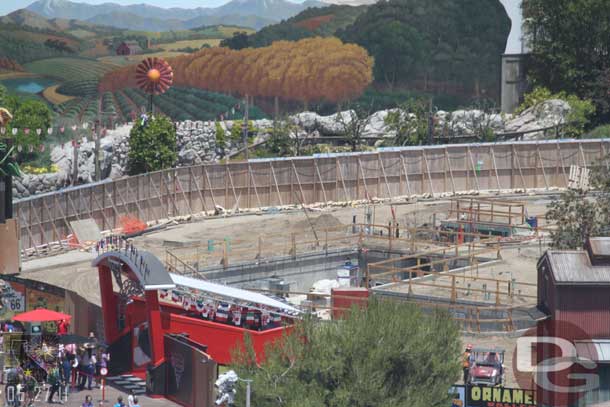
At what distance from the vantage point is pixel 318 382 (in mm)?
31234

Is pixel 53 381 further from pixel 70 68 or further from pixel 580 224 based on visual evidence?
pixel 70 68

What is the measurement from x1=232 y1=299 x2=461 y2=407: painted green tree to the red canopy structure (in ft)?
31.4

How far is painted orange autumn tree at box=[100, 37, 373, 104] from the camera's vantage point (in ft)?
328

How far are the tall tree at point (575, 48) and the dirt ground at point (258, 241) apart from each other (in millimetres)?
19896

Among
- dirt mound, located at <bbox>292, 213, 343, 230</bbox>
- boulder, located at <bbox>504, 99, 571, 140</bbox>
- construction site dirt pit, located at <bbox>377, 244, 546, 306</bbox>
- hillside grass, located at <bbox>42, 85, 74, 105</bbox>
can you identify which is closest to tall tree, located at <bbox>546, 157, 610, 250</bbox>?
construction site dirt pit, located at <bbox>377, 244, 546, 306</bbox>

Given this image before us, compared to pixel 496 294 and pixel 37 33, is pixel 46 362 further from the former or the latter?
→ pixel 37 33

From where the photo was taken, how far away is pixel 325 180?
3041 inches

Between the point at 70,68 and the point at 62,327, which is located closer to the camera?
the point at 62,327

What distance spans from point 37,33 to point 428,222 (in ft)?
139

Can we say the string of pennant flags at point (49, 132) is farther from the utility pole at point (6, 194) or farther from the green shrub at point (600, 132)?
the green shrub at point (600, 132)

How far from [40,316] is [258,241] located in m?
23.6

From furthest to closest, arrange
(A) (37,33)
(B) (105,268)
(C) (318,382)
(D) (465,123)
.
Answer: (A) (37,33) → (D) (465,123) → (B) (105,268) → (C) (318,382)

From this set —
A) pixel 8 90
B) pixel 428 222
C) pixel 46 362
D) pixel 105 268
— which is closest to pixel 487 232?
pixel 428 222

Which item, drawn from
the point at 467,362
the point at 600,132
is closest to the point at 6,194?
the point at 467,362
